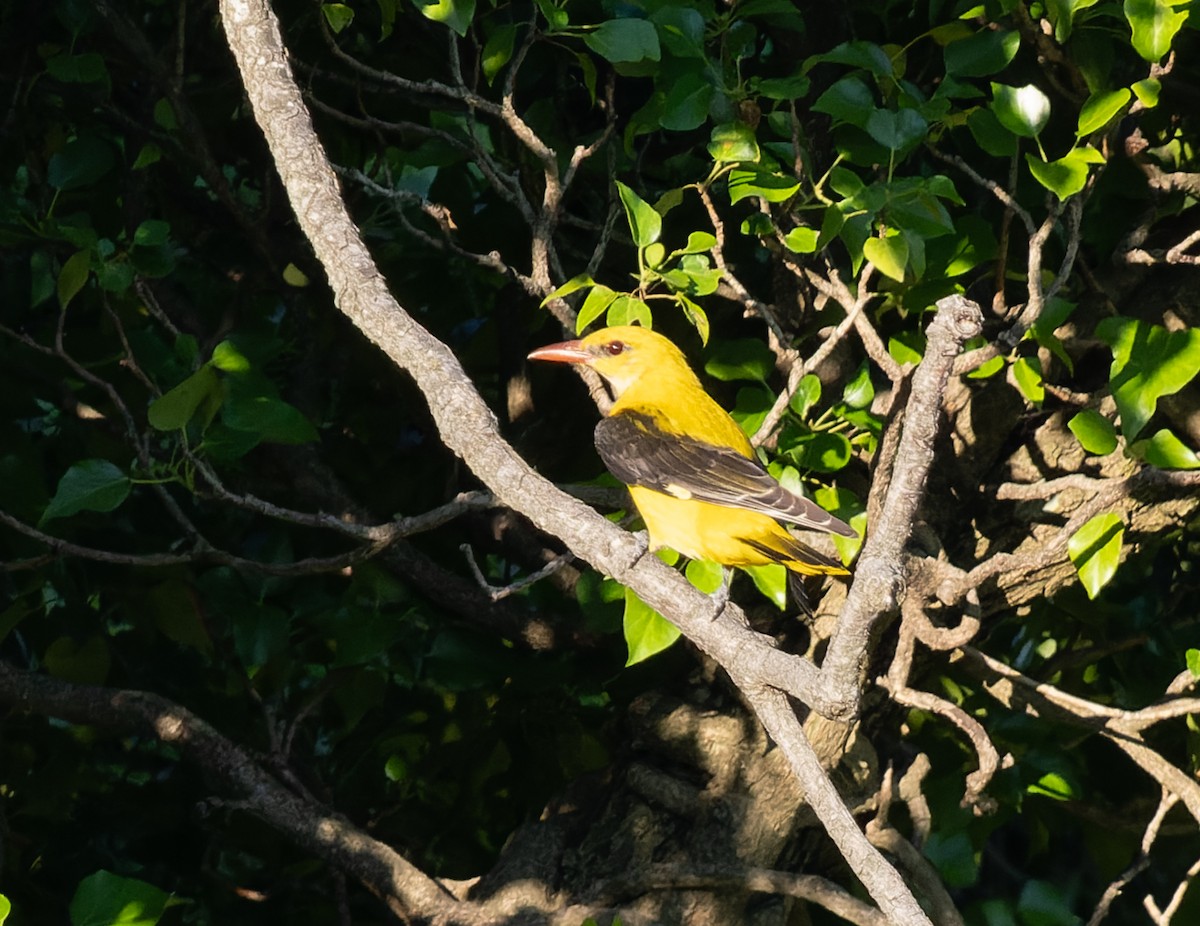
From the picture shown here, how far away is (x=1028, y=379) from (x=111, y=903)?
1.93 m

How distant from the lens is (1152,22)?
2.49 metres

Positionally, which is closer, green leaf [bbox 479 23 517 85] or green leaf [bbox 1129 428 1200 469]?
green leaf [bbox 1129 428 1200 469]

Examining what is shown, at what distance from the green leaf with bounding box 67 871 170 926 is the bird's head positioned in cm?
133

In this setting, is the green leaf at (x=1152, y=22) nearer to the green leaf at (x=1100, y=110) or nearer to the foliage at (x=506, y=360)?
the foliage at (x=506, y=360)

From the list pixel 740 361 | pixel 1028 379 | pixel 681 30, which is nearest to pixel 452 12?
pixel 681 30

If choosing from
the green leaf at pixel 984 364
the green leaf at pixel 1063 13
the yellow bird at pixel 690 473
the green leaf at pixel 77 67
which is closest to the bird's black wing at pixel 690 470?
the yellow bird at pixel 690 473

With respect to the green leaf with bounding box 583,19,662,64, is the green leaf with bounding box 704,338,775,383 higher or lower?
lower

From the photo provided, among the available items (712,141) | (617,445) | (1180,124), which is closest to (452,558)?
(617,445)

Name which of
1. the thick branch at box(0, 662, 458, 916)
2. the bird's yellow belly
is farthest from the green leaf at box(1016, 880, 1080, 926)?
the thick branch at box(0, 662, 458, 916)

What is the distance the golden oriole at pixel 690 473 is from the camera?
2730mm

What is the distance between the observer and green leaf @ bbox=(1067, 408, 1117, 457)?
2.69 meters

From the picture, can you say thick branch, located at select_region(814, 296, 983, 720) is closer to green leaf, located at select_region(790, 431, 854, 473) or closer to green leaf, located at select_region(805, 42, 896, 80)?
green leaf, located at select_region(805, 42, 896, 80)

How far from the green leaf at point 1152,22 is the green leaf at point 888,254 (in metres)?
0.52

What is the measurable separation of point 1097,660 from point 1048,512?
0.93 m
